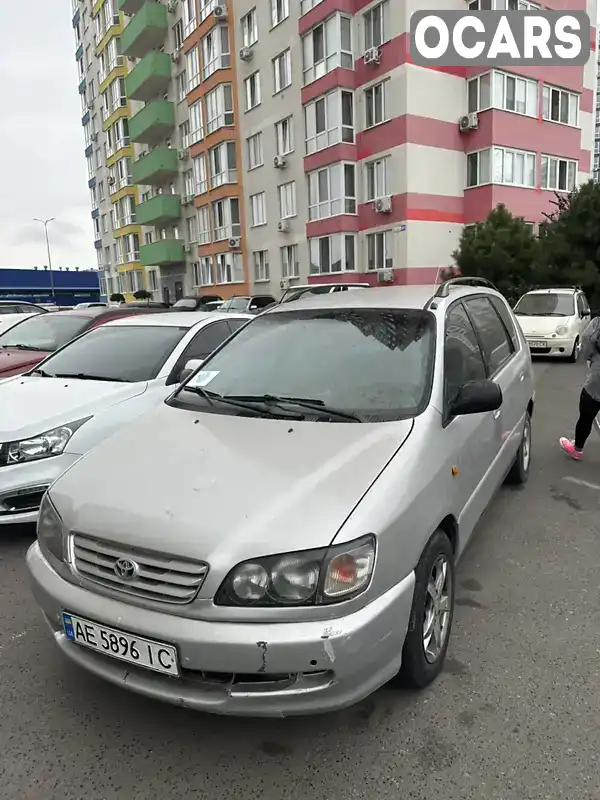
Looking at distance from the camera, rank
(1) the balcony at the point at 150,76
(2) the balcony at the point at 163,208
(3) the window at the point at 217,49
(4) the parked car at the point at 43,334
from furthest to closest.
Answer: (2) the balcony at the point at 163,208, (1) the balcony at the point at 150,76, (3) the window at the point at 217,49, (4) the parked car at the point at 43,334

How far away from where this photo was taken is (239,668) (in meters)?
2.03

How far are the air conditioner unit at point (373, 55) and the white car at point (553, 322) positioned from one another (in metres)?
13.0

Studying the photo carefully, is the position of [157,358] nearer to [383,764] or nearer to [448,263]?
[383,764]

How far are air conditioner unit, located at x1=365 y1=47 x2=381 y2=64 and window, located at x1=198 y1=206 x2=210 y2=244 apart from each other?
12697mm

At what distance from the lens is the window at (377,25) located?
21.7 m

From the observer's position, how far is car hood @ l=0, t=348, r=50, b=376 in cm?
654

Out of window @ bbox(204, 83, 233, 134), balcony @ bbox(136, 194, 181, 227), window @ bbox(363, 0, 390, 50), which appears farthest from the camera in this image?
balcony @ bbox(136, 194, 181, 227)

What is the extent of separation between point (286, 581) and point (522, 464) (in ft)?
12.2

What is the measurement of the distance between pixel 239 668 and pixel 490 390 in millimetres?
1769

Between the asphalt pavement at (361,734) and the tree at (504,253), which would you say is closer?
the asphalt pavement at (361,734)

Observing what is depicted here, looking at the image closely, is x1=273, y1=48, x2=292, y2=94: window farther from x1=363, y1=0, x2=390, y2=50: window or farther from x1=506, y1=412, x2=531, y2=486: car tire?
x1=506, y1=412, x2=531, y2=486: car tire

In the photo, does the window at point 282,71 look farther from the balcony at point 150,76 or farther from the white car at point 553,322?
the white car at point 553,322

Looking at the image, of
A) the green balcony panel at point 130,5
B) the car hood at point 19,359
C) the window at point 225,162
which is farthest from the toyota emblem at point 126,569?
the green balcony panel at point 130,5

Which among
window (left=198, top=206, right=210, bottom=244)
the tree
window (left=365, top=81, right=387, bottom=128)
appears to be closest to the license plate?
the tree
